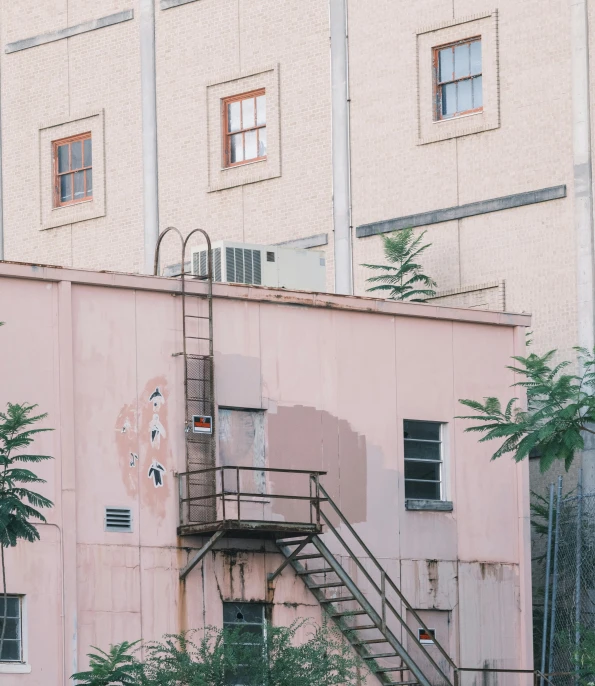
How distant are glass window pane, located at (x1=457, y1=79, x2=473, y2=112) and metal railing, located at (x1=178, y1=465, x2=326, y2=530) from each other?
36.5 ft

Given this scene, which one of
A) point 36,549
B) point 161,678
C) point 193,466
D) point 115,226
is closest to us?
point 161,678

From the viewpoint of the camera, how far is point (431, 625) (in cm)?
3092

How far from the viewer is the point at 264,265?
33.5m

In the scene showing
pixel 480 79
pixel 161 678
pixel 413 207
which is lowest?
pixel 161 678

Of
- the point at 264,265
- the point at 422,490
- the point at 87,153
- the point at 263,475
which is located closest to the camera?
the point at 263,475

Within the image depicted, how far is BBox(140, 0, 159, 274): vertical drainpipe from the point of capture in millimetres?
42219

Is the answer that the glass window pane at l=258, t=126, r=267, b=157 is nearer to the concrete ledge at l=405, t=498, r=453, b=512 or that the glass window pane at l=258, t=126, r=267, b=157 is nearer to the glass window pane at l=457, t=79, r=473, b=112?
the glass window pane at l=457, t=79, r=473, b=112

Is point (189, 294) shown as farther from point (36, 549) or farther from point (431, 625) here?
point (431, 625)

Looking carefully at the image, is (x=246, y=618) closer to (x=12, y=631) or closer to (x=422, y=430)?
(x=12, y=631)

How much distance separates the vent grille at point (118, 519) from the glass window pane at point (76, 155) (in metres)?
17.8

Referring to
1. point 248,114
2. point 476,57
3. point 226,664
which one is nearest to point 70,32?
point 248,114

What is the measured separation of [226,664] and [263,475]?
479 cm

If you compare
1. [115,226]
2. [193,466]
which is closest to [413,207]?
[115,226]

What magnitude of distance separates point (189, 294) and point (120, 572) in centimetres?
444
